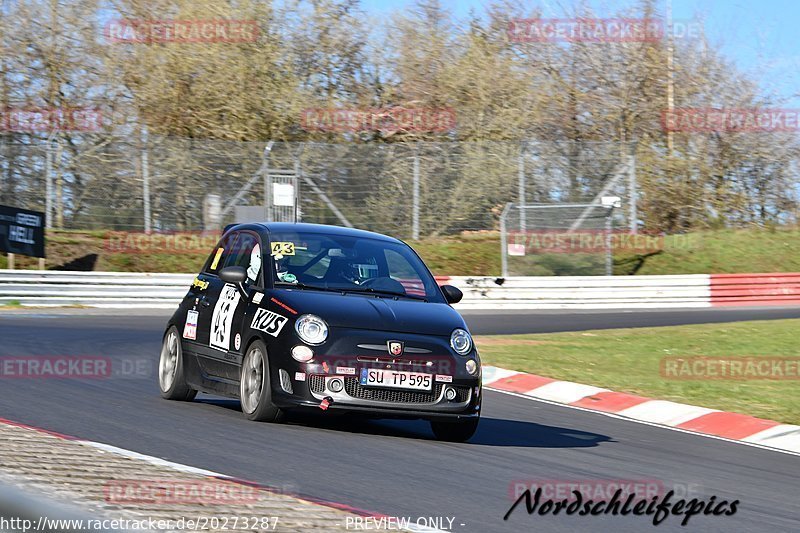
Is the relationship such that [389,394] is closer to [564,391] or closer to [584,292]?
[564,391]

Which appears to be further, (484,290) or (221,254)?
(484,290)

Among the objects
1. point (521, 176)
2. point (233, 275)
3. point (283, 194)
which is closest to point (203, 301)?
point (233, 275)

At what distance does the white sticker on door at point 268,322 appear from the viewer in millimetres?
8562

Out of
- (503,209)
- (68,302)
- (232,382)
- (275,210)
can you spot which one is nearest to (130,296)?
(68,302)

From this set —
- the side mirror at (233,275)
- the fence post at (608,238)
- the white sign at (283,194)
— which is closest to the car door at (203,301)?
the side mirror at (233,275)

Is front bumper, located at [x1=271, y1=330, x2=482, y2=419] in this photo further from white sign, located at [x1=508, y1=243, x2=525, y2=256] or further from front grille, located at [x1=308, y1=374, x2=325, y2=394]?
white sign, located at [x1=508, y1=243, x2=525, y2=256]

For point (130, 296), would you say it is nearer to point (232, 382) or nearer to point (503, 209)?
point (503, 209)

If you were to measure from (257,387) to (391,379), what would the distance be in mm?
1042

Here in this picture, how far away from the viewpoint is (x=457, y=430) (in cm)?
880

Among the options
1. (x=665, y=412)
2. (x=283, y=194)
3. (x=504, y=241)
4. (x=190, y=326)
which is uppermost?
(x=283, y=194)

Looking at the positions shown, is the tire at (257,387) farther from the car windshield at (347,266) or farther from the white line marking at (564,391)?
the white line marking at (564,391)

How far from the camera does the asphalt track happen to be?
6215 millimetres

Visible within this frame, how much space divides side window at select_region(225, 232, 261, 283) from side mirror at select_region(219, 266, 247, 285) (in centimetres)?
13

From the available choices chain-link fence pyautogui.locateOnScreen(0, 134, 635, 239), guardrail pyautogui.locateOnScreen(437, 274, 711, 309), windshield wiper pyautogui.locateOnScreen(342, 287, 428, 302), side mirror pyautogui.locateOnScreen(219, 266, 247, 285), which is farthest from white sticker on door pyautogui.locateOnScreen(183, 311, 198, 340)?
chain-link fence pyautogui.locateOnScreen(0, 134, 635, 239)
